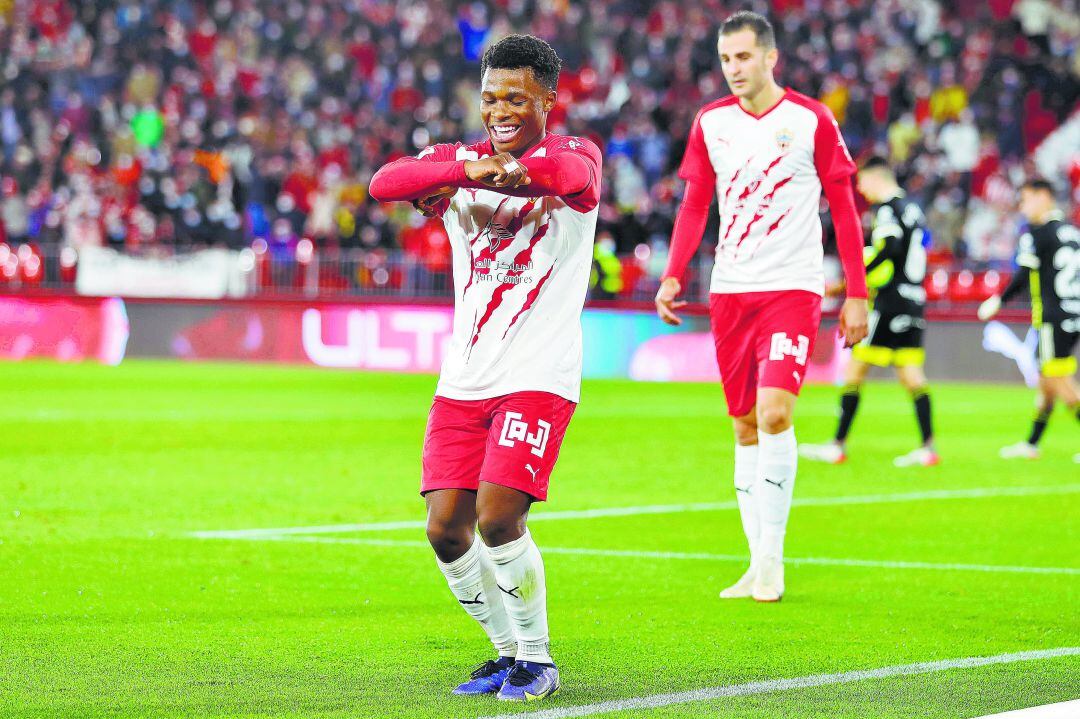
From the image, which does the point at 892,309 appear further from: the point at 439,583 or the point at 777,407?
the point at 439,583

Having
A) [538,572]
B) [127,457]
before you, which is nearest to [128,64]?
[127,457]

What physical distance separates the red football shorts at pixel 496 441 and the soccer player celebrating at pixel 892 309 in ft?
25.2

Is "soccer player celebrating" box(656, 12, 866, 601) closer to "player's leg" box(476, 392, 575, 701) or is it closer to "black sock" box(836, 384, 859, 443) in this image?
"player's leg" box(476, 392, 575, 701)

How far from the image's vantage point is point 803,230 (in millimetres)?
6875

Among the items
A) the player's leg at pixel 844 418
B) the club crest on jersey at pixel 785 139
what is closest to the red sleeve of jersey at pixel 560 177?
the club crest on jersey at pixel 785 139

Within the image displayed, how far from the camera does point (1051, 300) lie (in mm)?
13188

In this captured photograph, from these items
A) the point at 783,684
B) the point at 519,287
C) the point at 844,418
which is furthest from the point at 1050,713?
the point at 844,418

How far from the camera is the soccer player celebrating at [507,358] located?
15.5 feet

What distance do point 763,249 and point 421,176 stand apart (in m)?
2.54

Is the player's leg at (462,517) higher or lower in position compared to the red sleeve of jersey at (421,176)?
lower

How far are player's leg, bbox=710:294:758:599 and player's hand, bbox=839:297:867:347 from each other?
41cm

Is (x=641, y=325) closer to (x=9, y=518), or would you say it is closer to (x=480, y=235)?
(x=9, y=518)

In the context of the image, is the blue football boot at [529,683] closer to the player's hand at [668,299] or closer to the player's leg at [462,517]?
the player's leg at [462,517]

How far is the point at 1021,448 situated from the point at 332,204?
15.2 meters
